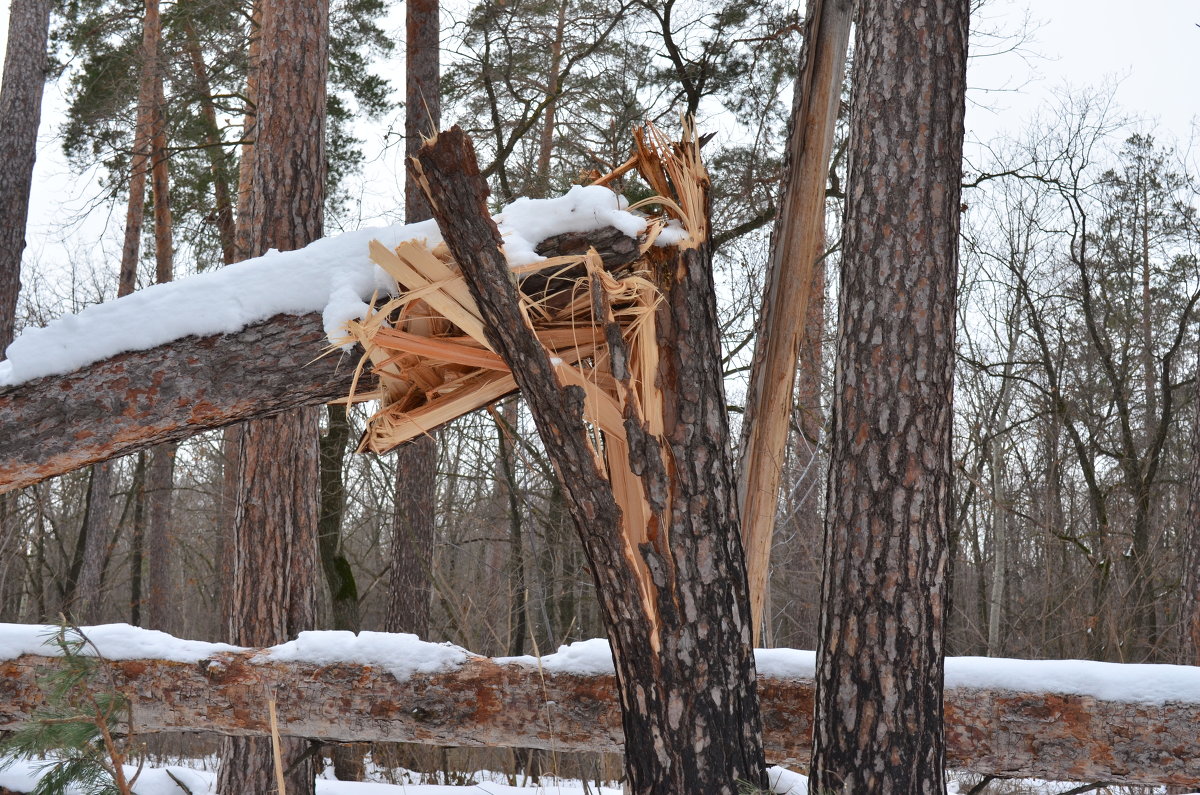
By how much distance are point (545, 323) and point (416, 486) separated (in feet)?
20.5

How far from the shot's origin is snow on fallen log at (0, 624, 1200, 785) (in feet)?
9.05

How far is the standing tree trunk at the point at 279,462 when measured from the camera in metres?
4.54

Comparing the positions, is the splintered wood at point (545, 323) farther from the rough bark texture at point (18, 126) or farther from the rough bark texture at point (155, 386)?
the rough bark texture at point (18, 126)

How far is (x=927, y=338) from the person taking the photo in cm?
246

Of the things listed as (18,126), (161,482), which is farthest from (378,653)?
(161,482)

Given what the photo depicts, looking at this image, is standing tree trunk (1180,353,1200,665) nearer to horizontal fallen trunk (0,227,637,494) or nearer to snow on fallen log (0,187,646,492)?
snow on fallen log (0,187,646,492)

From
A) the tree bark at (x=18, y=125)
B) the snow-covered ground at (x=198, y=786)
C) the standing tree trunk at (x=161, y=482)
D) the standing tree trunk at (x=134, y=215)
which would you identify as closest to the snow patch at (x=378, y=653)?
the snow-covered ground at (x=198, y=786)

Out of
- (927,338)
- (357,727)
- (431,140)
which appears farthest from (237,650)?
(927,338)

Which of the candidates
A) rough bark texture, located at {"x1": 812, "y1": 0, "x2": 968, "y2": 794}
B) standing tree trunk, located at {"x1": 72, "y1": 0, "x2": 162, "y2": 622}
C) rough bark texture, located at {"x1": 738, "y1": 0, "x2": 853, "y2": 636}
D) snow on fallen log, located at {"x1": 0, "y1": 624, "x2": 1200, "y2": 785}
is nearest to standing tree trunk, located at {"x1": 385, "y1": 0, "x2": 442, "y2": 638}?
standing tree trunk, located at {"x1": 72, "y1": 0, "x2": 162, "y2": 622}

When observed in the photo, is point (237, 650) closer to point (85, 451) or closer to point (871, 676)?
point (85, 451)

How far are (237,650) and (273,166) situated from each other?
8.40 ft

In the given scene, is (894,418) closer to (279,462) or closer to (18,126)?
(279,462)

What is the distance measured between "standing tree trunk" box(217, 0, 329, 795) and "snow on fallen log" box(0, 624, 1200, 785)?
100cm

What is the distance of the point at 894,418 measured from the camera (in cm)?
245
